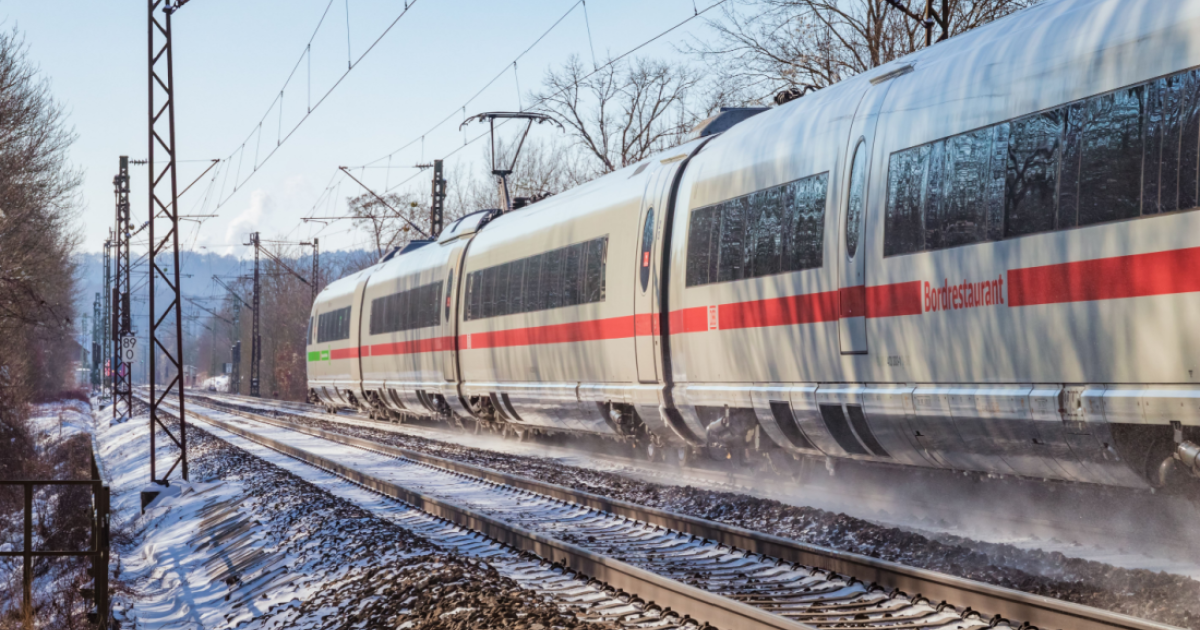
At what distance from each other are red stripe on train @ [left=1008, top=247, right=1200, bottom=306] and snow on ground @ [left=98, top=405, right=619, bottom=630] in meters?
3.59

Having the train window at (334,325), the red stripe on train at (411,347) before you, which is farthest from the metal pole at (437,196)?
the red stripe on train at (411,347)

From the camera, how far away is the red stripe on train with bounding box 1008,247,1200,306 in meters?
6.25

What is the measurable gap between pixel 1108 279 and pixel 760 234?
13.6ft

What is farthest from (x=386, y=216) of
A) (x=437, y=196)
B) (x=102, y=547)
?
(x=102, y=547)

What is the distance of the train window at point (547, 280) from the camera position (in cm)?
1436

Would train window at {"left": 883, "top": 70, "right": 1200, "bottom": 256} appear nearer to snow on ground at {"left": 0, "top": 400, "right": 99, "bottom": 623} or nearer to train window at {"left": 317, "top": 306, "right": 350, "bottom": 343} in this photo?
snow on ground at {"left": 0, "top": 400, "right": 99, "bottom": 623}

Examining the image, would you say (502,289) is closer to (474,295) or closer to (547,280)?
(474,295)

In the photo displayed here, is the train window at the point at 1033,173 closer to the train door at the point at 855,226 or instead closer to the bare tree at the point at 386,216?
the train door at the point at 855,226

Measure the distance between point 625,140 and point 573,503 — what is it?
36.1 meters

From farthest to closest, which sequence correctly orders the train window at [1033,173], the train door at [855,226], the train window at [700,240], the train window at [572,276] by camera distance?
the train window at [572,276] < the train window at [700,240] < the train door at [855,226] < the train window at [1033,173]

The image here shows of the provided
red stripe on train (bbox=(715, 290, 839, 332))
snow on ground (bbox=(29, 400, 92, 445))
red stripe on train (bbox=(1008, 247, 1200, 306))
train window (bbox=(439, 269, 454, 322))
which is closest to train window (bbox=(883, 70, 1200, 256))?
red stripe on train (bbox=(1008, 247, 1200, 306))

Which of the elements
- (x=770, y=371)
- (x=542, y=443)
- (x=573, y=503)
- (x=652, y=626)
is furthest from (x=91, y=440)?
(x=652, y=626)

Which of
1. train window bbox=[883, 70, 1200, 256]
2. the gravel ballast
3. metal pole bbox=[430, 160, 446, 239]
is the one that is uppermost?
metal pole bbox=[430, 160, 446, 239]

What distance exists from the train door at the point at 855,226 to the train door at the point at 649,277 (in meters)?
3.51
